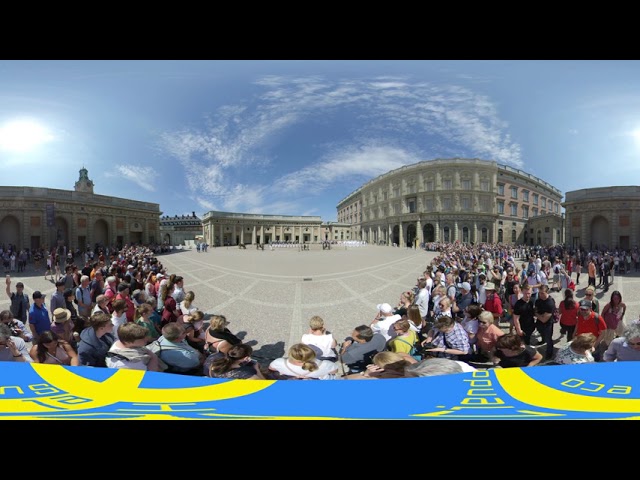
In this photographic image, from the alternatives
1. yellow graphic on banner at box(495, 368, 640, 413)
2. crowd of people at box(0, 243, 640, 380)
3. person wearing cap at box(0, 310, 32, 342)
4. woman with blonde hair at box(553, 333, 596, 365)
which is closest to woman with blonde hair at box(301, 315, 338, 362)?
crowd of people at box(0, 243, 640, 380)

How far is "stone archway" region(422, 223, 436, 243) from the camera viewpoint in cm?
373

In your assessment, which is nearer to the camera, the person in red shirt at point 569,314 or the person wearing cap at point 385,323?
the person wearing cap at point 385,323

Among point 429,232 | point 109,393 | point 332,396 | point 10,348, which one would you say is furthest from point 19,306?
point 429,232

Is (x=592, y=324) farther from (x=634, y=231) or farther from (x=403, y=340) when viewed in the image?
(x=634, y=231)

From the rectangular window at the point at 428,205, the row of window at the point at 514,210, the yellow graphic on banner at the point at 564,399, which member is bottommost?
the yellow graphic on banner at the point at 564,399

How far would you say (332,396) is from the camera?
180 cm

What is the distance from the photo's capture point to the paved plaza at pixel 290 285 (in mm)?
2967

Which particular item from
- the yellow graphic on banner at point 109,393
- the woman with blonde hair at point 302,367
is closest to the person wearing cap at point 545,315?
the woman with blonde hair at point 302,367

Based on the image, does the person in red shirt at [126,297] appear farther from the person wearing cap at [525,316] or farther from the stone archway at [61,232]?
the person wearing cap at [525,316]

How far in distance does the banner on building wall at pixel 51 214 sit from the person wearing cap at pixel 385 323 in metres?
4.98

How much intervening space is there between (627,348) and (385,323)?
2.10 metres

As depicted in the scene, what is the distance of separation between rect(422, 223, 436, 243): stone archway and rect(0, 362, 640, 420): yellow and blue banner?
215 centimetres

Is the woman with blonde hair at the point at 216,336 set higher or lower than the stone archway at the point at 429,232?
lower

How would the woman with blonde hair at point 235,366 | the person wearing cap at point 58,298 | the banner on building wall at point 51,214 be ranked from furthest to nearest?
the banner on building wall at point 51,214, the person wearing cap at point 58,298, the woman with blonde hair at point 235,366
